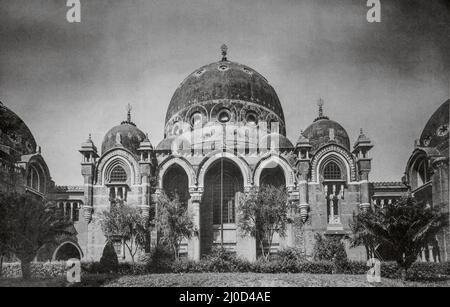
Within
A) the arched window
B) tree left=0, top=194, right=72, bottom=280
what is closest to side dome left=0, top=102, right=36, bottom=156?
the arched window

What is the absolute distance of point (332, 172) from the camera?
28266 millimetres

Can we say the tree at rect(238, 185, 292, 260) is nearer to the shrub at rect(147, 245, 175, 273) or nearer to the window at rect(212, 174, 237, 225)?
the window at rect(212, 174, 237, 225)

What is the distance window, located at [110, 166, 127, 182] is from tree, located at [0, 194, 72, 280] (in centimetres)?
732

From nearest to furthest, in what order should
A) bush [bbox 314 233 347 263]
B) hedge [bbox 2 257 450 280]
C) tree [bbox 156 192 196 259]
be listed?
hedge [bbox 2 257 450 280]
bush [bbox 314 233 347 263]
tree [bbox 156 192 196 259]

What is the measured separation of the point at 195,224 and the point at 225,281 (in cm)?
955


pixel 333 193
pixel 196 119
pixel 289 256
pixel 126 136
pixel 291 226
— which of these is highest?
pixel 196 119

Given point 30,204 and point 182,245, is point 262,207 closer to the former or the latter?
point 182,245

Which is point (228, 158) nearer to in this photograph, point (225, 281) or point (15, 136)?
point (225, 281)

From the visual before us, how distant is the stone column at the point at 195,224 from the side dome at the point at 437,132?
1278 cm

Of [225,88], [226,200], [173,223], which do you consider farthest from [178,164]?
[225,88]

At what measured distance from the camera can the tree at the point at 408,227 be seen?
1920 centimetres

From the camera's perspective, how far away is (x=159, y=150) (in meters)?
29.7

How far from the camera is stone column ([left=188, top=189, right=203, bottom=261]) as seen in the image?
26.8 m
